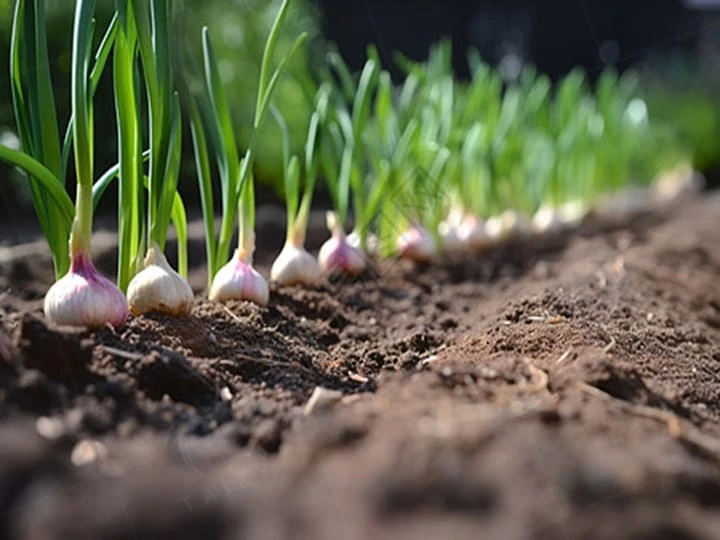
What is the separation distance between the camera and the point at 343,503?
0.67 metres

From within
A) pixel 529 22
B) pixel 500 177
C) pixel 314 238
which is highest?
pixel 529 22

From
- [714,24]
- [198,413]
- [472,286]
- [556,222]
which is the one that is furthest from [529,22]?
[198,413]

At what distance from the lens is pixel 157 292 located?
4.79 ft

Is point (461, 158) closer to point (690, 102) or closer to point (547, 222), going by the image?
point (547, 222)

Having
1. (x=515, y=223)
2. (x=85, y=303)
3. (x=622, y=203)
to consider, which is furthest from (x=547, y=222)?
(x=85, y=303)

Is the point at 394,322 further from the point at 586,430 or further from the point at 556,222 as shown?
the point at 556,222

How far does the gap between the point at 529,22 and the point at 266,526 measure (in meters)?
9.28

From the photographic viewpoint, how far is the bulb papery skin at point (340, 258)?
2395 millimetres

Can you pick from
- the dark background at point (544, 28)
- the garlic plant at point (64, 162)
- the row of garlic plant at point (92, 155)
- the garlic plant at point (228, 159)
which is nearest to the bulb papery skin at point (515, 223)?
the garlic plant at point (228, 159)

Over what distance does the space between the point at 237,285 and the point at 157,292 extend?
0.29 meters

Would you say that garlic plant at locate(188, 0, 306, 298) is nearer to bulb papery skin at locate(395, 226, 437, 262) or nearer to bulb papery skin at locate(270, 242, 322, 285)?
bulb papery skin at locate(270, 242, 322, 285)

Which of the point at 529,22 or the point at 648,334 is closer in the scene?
the point at 648,334

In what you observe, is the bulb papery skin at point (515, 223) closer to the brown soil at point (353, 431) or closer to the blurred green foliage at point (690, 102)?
the brown soil at point (353, 431)

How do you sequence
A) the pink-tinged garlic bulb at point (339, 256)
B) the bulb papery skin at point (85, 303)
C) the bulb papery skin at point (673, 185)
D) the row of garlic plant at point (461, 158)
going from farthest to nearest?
the bulb papery skin at point (673, 185)
the row of garlic plant at point (461, 158)
the pink-tinged garlic bulb at point (339, 256)
the bulb papery skin at point (85, 303)
